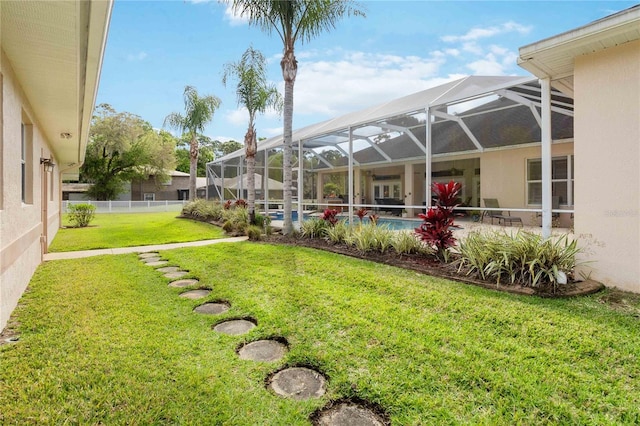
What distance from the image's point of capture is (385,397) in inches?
93.6

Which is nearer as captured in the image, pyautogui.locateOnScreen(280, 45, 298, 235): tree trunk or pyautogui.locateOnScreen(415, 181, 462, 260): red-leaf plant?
pyautogui.locateOnScreen(415, 181, 462, 260): red-leaf plant

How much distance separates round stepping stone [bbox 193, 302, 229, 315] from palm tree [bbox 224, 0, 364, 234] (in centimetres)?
561

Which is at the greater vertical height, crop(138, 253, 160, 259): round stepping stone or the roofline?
the roofline

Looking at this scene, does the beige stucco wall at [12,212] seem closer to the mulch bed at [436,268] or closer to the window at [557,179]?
the mulch bed at [436,268]

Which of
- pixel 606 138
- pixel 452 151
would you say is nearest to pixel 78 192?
pixel 452 151

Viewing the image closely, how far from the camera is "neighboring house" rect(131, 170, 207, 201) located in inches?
1369

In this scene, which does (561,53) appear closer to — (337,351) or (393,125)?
(337,351)

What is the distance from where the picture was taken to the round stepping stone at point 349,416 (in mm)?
2182

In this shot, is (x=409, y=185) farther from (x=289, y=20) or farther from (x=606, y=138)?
(x=606, y=138)

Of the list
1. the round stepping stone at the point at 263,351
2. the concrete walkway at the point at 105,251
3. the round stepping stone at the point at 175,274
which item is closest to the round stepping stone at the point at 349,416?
the round stepping stone at the point at 263,351

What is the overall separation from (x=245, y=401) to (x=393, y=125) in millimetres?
9967

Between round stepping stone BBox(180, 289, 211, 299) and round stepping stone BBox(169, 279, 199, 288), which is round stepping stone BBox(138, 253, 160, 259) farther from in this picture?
round stepping stone BBox(180, 289, 211, 299)

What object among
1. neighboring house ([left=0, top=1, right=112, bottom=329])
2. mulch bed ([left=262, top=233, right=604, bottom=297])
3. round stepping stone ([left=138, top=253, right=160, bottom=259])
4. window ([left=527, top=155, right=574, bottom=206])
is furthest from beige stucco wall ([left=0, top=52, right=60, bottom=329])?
window ([left=527, top=155, right=574, bottom=206])

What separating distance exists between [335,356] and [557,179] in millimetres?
11396
